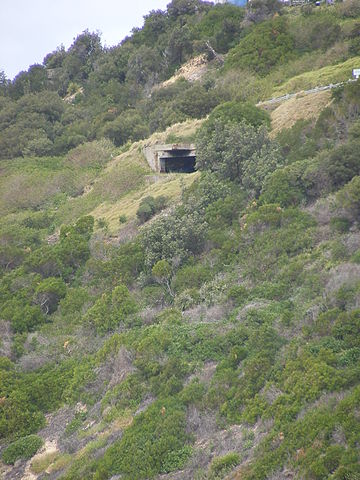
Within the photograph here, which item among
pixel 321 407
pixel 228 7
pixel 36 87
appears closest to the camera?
pixel 321 407

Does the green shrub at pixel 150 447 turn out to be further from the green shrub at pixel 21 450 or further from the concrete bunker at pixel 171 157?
the concrete bunker at pixel 171 157

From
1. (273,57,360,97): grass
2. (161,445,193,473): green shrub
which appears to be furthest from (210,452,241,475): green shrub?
(273,57,360,97): grass

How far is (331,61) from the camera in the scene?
1564 inches

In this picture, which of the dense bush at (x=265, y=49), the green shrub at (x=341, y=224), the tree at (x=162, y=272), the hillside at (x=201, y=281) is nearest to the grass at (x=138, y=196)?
the hillside at (x=201, y=281)

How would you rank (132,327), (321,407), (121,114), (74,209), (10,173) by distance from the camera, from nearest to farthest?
(321,407) < (132,327) < (74,209) < (10,173) < (121,114)

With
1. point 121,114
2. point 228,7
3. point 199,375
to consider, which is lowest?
point 199,375

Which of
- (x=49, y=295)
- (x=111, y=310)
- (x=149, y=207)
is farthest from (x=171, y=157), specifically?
(x=111, y=310)

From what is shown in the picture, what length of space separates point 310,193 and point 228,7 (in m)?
32.2

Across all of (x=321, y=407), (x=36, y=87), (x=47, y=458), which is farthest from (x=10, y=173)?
(x=321, y=407)

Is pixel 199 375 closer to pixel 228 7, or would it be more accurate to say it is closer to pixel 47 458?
pixel 47 458

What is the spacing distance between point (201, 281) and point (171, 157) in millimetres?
14462

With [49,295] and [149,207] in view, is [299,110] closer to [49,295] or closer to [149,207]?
[149,207]

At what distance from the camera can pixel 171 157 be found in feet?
127

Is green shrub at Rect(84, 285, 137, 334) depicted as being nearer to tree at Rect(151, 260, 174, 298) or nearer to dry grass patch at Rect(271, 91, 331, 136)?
tree at Rect(151, 260, 174, 298)
